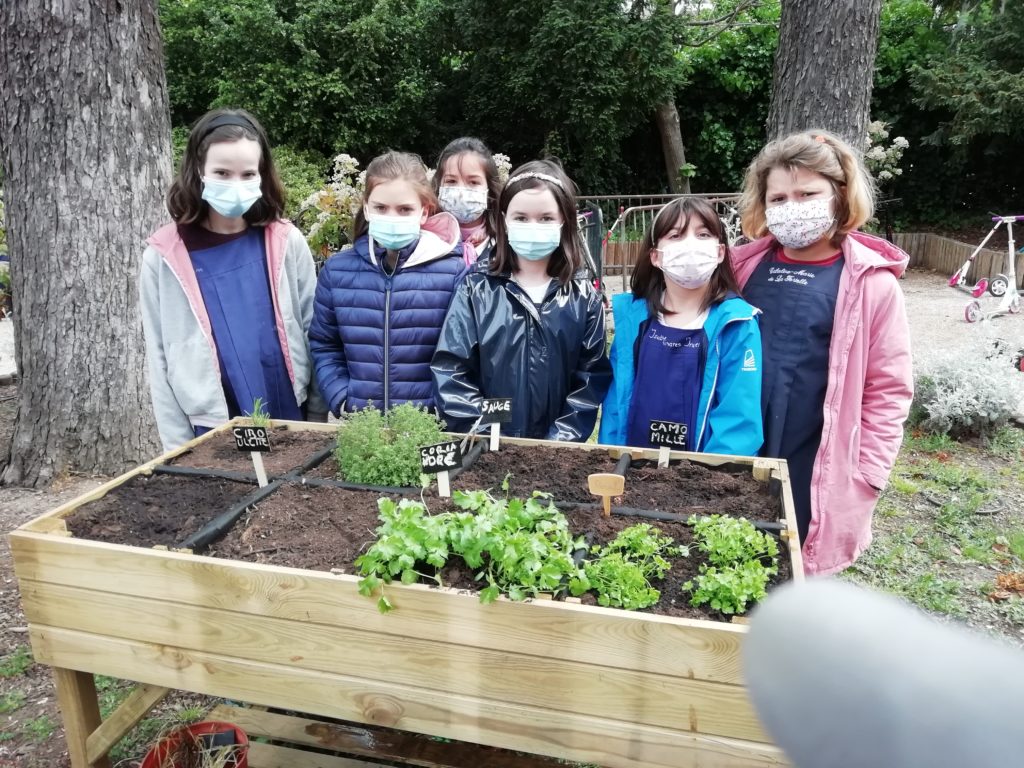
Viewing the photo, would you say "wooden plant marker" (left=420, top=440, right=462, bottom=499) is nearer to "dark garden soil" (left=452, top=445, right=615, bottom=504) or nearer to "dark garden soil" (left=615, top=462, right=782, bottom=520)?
"dark garden soil" (left=452, top=445, right=615, bottom=504)

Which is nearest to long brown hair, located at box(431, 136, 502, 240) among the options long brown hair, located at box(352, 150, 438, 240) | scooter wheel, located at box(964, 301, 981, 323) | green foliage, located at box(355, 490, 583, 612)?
long brown hair, located at box(352, 150, 438, 240)

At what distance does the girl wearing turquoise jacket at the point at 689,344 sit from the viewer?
232cm

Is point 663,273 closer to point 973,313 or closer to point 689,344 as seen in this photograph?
point 689,344

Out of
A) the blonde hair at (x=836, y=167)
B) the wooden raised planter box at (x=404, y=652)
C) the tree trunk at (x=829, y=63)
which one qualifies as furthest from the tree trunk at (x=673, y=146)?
the wooden raised planter box at (x=404, y=652)

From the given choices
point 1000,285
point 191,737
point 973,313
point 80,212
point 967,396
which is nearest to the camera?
point 191,737

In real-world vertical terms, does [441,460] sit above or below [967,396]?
above

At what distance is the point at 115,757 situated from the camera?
2.49 m

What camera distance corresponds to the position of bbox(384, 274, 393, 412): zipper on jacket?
8.49ft

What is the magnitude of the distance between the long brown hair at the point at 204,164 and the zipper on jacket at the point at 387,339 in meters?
0.51

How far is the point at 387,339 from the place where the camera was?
2.60 m

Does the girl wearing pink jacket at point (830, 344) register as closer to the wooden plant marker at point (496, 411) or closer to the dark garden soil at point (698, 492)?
the dark garden soil at point (698, 492)

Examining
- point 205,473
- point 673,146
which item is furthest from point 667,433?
point 673,146

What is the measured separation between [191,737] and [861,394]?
219 centimetres

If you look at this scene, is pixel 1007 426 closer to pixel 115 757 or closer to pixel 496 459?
pixel 496 459
